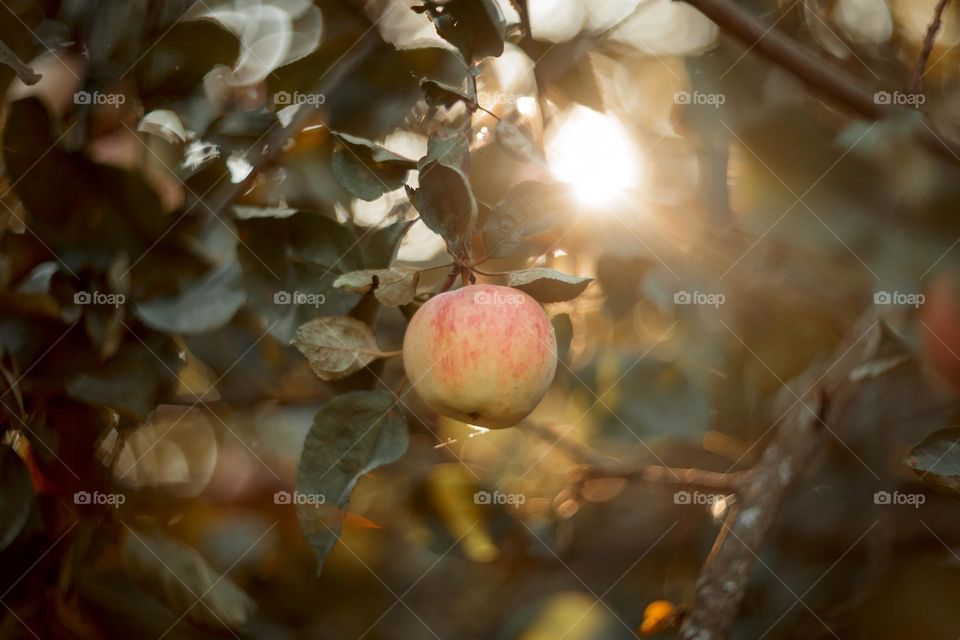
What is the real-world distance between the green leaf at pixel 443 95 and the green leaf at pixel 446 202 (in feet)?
0.31

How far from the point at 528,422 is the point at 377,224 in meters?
0.47

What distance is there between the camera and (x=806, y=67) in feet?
3.99

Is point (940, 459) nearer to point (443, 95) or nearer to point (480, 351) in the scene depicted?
point (480, 351)

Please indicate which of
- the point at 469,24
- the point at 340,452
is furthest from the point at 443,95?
the point at 340,452

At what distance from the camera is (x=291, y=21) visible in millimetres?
1204

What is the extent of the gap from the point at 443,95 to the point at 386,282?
0.20m

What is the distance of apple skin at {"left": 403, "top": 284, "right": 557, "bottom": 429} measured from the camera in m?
0.86

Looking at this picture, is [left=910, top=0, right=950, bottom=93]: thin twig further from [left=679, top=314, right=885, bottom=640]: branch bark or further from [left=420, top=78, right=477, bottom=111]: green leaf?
[left=420, top=78, right=477, bottom=111]: green leaf

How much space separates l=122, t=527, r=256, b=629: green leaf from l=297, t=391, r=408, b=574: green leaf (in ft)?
1.13

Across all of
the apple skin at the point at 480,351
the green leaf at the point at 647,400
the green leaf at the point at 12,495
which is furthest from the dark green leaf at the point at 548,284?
the green leaf at the point at 12,495

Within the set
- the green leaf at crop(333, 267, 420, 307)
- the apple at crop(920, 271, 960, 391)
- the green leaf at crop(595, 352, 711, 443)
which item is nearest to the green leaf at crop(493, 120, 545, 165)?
the green leaf at crop(333, 267, 420, 307)

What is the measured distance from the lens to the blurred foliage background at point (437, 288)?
3.27ft

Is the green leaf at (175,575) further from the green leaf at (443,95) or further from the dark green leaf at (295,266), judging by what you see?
the green leaf at (443,95)

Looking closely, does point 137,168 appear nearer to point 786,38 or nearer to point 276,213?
point 276,213
